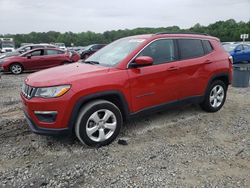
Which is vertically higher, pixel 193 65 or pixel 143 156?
pixel 193 65

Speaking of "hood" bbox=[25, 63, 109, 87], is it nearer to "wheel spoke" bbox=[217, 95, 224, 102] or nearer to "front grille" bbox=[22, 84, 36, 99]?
"front grille" bbox=[22, 84, 36, 99]

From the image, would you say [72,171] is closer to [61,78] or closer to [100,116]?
[100,116]

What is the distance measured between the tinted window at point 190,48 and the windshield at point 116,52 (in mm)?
901

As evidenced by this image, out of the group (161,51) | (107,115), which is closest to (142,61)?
(161,51)

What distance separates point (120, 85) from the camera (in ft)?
14.0

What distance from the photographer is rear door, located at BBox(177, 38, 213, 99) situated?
5223 mm

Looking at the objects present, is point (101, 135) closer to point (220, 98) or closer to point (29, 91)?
point (29, 91)

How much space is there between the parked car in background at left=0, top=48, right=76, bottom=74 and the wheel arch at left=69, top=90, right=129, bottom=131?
10.8 meters

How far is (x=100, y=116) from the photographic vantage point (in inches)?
167

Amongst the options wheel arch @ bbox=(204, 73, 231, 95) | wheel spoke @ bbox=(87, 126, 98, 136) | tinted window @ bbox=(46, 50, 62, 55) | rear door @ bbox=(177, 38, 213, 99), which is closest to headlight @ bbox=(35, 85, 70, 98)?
wheel spoke @ bbox=(87, 126, 98, 136)

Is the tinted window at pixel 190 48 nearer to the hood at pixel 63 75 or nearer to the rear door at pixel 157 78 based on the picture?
the rear door at pixel 157 78

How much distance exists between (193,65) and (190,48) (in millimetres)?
366

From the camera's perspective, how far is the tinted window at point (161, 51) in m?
4.78

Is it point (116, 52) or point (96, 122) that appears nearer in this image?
point (96, 122)
